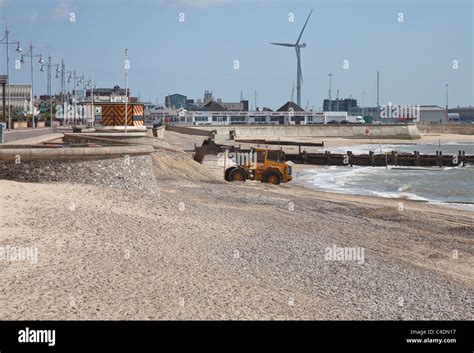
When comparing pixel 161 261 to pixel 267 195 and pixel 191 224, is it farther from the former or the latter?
pixel 267 195

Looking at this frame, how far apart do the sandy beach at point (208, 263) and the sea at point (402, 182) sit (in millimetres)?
14138

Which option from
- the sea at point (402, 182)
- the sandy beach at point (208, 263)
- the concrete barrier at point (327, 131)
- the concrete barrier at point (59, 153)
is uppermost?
the concrete barrier at point (327, 131)

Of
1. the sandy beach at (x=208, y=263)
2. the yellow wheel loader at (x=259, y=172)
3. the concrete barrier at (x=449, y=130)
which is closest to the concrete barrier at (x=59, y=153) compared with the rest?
the sandy beach at (x=208, y=263)

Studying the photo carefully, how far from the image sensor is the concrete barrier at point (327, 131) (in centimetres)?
12069

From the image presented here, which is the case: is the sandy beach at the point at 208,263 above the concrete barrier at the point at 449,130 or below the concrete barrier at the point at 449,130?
below

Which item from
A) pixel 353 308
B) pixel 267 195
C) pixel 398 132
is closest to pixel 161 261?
pixel 353 308

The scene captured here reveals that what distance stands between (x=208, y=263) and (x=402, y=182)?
113 ft

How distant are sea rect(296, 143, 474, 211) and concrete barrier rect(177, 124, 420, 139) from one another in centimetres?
6123

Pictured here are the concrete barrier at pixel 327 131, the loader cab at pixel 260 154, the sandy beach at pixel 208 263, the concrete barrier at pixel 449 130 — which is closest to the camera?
the sandy beach at pixel 208 263

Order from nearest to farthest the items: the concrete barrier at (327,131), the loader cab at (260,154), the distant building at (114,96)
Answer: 1. the loader cab at (260,154)
2. the distant building at (114,96)
3. the concrete barrier at (327,131)

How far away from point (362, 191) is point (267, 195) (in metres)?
12.6

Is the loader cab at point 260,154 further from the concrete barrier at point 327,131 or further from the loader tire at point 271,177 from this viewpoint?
the concrete barrier at point 327,131

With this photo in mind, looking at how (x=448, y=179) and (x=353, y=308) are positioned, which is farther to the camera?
(x=448, y=179)
